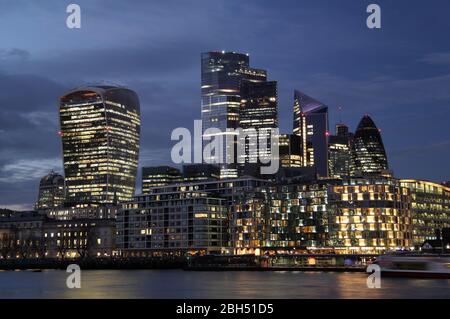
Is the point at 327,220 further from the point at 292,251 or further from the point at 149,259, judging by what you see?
the point at 149,259

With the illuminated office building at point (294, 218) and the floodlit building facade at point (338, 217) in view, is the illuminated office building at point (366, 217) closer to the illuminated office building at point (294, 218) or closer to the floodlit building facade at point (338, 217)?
the floodlit building facade at point (338, 217)

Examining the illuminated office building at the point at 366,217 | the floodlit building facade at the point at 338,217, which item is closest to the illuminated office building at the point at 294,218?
the floodlit building facade at the point at 338,217

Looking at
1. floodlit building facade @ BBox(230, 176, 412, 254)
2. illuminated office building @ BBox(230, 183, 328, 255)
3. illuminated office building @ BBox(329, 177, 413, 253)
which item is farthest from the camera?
illuminated office building @ BBox(230, 183, 328, 255)

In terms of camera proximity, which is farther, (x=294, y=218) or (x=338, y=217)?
(x=294, y=218)

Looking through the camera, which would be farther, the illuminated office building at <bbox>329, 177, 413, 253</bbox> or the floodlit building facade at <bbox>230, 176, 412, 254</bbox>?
the floodlit building facade at <bbox>230, 176, 412, 254</bbox>

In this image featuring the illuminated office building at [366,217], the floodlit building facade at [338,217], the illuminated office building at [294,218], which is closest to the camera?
the illuminated office building at [366,217]

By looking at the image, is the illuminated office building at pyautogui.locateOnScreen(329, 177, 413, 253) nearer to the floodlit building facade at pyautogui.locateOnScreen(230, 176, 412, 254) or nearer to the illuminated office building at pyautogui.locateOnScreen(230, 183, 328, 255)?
the floodlit building facade at pyautogui.locateOnScreen(230, 176, 412, 254)

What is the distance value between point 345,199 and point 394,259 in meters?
63.6

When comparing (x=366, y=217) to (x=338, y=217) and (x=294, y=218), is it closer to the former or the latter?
(x=338, y=217)

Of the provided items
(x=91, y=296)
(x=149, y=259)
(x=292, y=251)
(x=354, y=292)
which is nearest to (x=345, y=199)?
(x=292, y=251)

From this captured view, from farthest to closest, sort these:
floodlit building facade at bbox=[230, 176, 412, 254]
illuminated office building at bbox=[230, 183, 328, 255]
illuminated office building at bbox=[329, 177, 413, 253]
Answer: illuminated office building at bbox=[230, 183, 328, 255] → floodlit building facade at bbox=[230, 176, 412, 254] → illuminated office building at bbox=[329, 177, 413, 253]

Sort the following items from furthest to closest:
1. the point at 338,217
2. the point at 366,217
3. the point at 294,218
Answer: the point at 294,218
the point at 338,217
the point at 366,217

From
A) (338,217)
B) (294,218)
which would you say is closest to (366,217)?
(338,217)

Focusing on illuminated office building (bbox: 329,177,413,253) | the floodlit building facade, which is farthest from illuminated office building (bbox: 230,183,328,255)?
illuminated office building (bbox: 329,177,413,253)
